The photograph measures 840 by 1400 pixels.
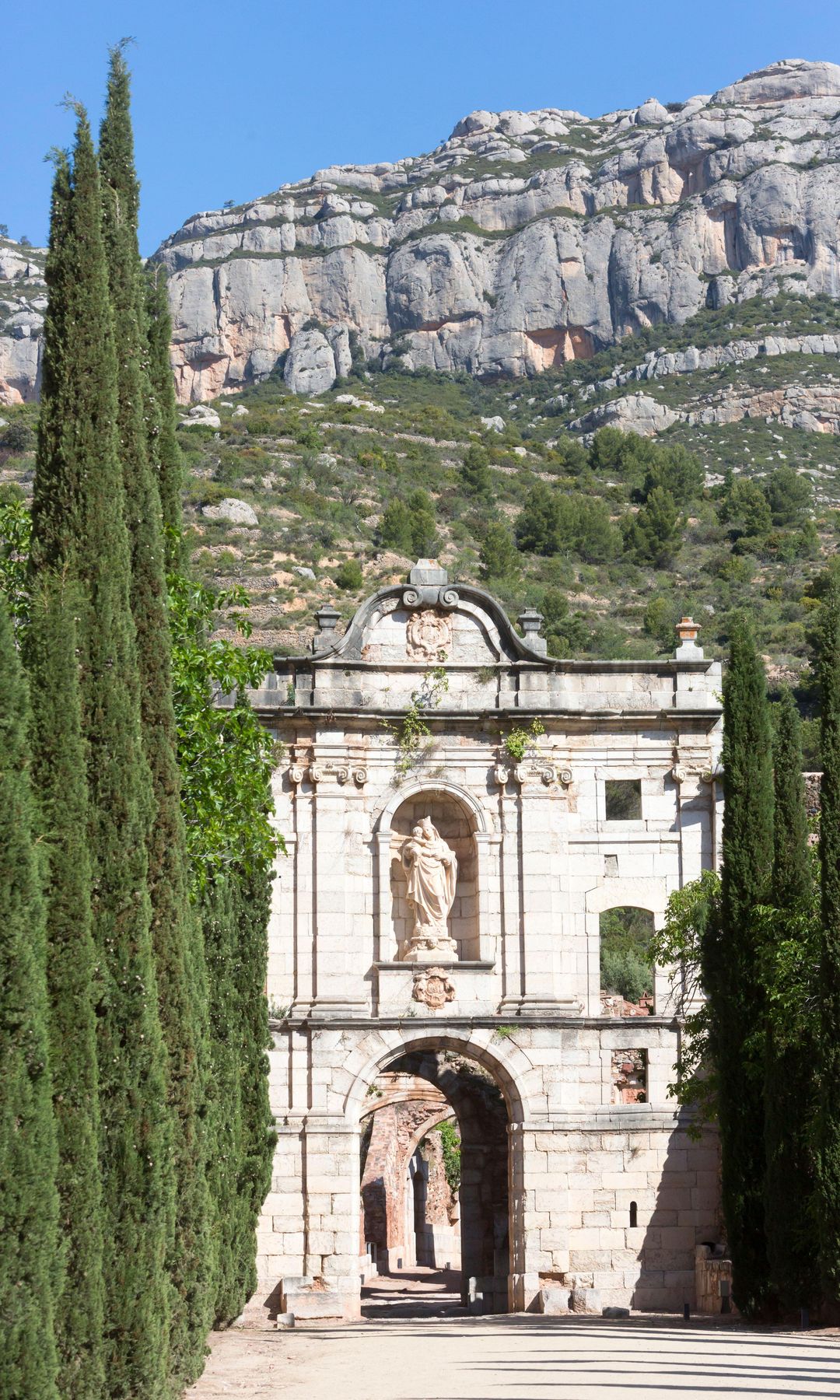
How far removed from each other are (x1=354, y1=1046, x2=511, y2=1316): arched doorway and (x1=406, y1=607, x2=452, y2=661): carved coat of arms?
5560mm

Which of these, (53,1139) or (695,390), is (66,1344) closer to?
(53,1139)

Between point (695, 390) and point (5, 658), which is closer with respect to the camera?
point (5, 658)

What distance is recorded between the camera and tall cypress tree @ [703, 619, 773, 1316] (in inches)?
902

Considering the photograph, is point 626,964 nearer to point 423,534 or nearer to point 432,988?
point 432,988

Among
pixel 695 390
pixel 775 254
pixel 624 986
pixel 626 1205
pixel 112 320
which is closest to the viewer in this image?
pixel 112 320

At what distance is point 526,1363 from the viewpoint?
17516 millimetres

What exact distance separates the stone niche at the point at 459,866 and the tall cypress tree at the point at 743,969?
4666 mm

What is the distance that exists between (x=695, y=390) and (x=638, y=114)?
120ft

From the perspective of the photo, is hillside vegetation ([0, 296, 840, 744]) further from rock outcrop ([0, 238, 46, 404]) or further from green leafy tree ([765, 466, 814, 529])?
rock outcrop ([0, 238, 46, 404])

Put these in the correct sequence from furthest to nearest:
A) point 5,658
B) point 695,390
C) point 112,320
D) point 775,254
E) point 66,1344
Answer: point 775,254, point 695,390, point 112,320, point 66,1344, point 5,658

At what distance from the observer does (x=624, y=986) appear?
4203 cm

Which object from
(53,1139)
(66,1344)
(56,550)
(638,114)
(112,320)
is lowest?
(66,1344)

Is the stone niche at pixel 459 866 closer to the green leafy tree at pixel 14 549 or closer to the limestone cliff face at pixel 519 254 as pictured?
the green leafy tree at pixel 14 549

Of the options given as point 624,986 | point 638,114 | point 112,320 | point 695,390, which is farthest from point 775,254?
point 112,320
